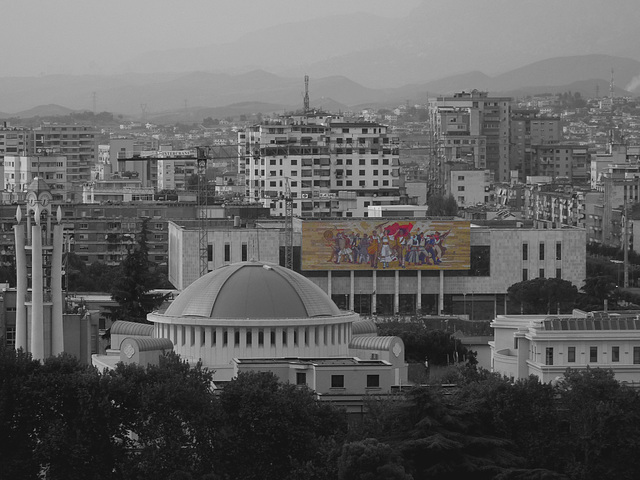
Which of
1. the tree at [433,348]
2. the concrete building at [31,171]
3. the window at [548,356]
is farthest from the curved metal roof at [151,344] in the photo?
the concrete building at [31,171]

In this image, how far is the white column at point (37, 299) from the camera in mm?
59438

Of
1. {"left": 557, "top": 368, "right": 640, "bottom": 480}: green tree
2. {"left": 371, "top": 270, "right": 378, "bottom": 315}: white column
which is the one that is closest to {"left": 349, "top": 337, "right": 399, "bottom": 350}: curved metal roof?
{"left": 557, "top": 368, "right": 640, "bottom": 480}: green tree


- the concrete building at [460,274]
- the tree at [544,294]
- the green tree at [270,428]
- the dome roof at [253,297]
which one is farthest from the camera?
the concrete building at [460,274]

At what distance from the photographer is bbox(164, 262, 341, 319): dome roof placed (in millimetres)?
57906

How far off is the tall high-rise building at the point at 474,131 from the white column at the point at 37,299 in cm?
11326

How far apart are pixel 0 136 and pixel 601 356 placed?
131824mm

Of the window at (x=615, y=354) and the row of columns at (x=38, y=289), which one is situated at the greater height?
the row of columns at (x=38, y=289)

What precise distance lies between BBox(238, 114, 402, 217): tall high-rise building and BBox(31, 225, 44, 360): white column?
63.1m

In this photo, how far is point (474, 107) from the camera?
620ft

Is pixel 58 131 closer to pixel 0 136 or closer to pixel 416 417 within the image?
pixel 0 136

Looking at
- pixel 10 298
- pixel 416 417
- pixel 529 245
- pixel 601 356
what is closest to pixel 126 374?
pixel 416 417

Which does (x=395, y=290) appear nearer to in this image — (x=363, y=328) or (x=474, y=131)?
(x=363, y=328)

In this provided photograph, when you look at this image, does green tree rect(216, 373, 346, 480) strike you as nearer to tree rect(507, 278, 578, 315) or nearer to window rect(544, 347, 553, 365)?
window rect(544, 347, 553, 365)

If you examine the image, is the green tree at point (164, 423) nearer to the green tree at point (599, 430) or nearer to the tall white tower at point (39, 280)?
the green tree at point (599, 430)
